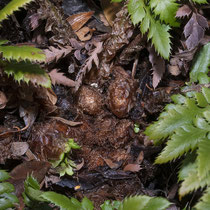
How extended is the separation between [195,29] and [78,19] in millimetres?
1112

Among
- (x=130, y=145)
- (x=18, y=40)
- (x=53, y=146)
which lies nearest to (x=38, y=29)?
(x=18, y=40)

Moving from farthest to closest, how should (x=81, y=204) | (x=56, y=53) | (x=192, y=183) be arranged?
(x=56, y=53)
(x=81, y=204)
(x=192, y=183)

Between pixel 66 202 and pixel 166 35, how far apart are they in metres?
1.54

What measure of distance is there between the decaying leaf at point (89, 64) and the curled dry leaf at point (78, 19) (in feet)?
1.00

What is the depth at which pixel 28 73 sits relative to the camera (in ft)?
6.79

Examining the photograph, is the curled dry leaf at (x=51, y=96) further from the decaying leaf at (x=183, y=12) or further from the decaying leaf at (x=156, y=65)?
the decaying leaf at (x=183, y=12)

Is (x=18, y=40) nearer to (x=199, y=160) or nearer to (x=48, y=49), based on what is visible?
(x=48, y=49)

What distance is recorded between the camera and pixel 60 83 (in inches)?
101

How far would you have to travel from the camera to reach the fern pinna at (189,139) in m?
1.76

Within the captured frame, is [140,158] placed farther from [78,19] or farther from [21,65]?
[78,19]

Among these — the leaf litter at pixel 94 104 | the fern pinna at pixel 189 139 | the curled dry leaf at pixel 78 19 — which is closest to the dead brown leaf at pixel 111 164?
the leaf litter at pixel 94 104

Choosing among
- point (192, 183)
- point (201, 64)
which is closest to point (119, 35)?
point (201, 64)

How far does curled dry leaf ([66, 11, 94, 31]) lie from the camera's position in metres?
2.74

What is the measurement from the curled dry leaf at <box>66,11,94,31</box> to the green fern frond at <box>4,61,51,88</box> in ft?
2.71
